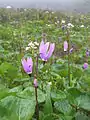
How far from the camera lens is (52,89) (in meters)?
2.28

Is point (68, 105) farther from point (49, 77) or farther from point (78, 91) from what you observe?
point (49, 77)

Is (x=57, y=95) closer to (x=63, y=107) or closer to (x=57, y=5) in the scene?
(x=63, y=107)

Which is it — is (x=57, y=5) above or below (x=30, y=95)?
below

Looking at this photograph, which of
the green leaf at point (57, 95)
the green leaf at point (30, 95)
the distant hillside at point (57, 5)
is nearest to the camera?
the green leaf at point (30, 95)

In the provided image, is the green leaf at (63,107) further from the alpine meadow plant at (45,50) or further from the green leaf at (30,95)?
the alpine meadow plant at (45,50)

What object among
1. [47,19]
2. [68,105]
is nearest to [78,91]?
[68,105]

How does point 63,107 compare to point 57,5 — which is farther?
point 57,5

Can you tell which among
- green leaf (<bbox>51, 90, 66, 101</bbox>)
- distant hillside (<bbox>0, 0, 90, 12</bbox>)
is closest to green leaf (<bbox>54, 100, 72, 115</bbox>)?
green leaf (<bbox>51, 90, 66, 101</bbox>)

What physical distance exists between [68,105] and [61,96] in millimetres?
67

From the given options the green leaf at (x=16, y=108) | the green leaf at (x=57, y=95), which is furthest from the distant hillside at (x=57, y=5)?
the green leaf at (x=16, y=108)

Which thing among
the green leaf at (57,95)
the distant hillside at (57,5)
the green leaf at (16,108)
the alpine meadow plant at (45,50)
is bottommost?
the distant hillside at (57,5)

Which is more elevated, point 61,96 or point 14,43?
point 61,96

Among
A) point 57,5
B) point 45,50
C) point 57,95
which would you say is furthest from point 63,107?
point 57,5

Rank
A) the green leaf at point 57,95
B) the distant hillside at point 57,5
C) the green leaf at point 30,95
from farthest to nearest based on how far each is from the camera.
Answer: the distant hillside at point 57,5
the green leaf at point 57,95
the green leaf at point 30,95
